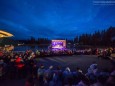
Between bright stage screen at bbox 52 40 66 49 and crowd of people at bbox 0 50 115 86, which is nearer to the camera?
crowd of people at bbox 0 50 115 86

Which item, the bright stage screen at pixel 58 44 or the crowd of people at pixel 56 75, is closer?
the crowd of people at pixel 56 75

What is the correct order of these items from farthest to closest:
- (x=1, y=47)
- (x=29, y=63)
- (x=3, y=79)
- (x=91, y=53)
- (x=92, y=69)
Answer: (x=91, y=53), (x=1, y=47), (x=29, y=63), (x=3, y=79), (x=92, y=69)

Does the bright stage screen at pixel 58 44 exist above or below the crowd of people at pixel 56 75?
above

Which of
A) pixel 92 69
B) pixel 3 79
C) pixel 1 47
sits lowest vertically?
pixel 3 79

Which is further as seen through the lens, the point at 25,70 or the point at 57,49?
the point at 57,49

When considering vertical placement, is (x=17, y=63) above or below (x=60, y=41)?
below

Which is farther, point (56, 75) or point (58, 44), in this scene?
point (58, 44)

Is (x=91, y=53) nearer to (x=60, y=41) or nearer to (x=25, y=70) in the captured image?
(x=60, y=41)

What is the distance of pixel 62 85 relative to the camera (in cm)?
1060

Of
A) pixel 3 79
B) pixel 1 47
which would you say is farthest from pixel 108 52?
pixel 3 79

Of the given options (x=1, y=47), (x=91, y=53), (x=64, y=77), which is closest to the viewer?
(x=64, y=77)

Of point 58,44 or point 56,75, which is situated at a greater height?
point 58,44

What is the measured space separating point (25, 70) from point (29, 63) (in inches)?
28.9

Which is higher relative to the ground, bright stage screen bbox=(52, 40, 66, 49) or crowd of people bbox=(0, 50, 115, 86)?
bright stage screen bbox=(52, 40, 66, 49)
